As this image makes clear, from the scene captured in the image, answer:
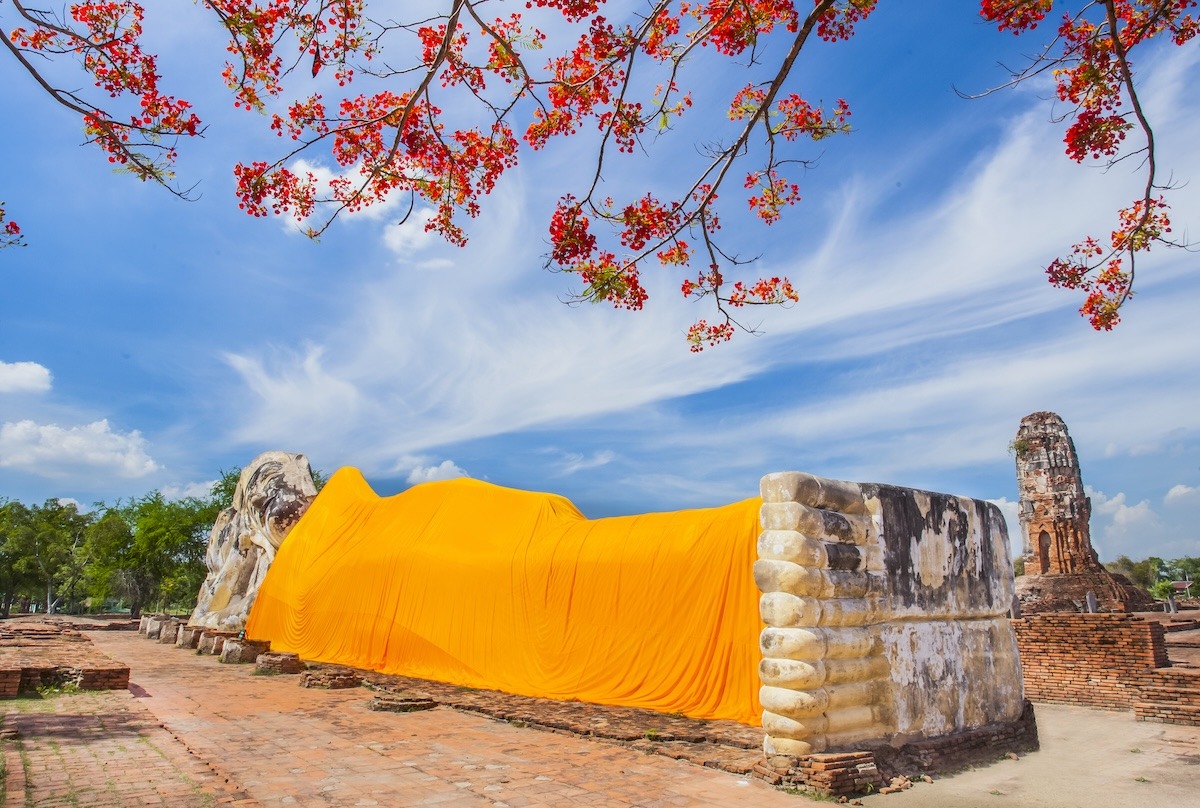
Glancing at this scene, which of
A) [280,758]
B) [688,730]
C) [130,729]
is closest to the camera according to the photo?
[280,758]

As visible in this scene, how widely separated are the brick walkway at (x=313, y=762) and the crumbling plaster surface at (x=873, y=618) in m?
0.82

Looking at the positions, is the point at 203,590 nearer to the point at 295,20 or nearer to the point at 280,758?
the point at 280,758

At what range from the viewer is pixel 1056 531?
28.6 metres

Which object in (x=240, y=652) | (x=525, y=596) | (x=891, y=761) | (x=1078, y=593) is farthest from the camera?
(x=1078, y=593)

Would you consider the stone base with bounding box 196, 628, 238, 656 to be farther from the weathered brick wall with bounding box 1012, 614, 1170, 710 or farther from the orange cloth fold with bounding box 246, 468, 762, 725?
the weathered brick wall with bounding box 1012, 614, 1170, 710

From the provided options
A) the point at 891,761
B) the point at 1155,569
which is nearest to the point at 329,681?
the point at 891,761

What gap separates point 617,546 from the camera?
34.3ft

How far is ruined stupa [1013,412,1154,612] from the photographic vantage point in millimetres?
26906

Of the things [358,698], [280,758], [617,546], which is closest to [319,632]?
[358,698]

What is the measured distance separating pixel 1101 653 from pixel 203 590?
19.9 meters

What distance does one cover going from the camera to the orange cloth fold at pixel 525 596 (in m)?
8.95

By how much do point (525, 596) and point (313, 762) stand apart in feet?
18.8

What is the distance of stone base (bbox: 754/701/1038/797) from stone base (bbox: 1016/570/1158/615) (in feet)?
70.9

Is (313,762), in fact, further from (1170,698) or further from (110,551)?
(110,551)
